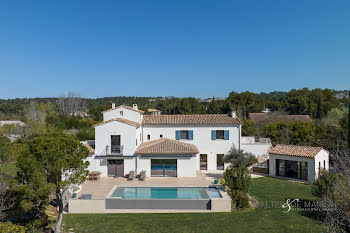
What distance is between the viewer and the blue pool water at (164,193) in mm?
19250

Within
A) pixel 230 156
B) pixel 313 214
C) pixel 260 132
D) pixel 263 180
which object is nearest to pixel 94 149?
pixel 230 156

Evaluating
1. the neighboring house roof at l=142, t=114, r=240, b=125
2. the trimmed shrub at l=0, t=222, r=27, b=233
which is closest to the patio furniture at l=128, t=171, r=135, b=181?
the neighboring house roof at l=142, t=114, r=240, b=125

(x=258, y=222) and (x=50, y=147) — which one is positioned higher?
(x=50, y=147)

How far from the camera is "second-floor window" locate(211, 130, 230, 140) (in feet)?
93.9

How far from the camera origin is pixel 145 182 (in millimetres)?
24078

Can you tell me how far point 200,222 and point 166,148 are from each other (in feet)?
36.3

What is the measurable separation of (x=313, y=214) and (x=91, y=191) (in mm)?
15769

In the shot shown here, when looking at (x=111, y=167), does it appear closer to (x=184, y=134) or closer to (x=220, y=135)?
(x=184, y=134)

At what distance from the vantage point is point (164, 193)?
20453mm

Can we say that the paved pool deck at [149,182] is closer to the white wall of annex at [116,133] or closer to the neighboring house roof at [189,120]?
the white wall of annex at [116,133]

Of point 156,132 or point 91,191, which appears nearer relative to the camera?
point 91,191

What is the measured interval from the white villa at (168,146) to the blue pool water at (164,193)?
4807mm

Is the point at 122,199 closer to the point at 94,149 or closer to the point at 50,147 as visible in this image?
the point at 50,147

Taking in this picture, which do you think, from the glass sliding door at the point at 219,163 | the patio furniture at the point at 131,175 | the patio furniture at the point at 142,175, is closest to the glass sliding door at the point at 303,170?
the glass sliding door at the point at 219,163
